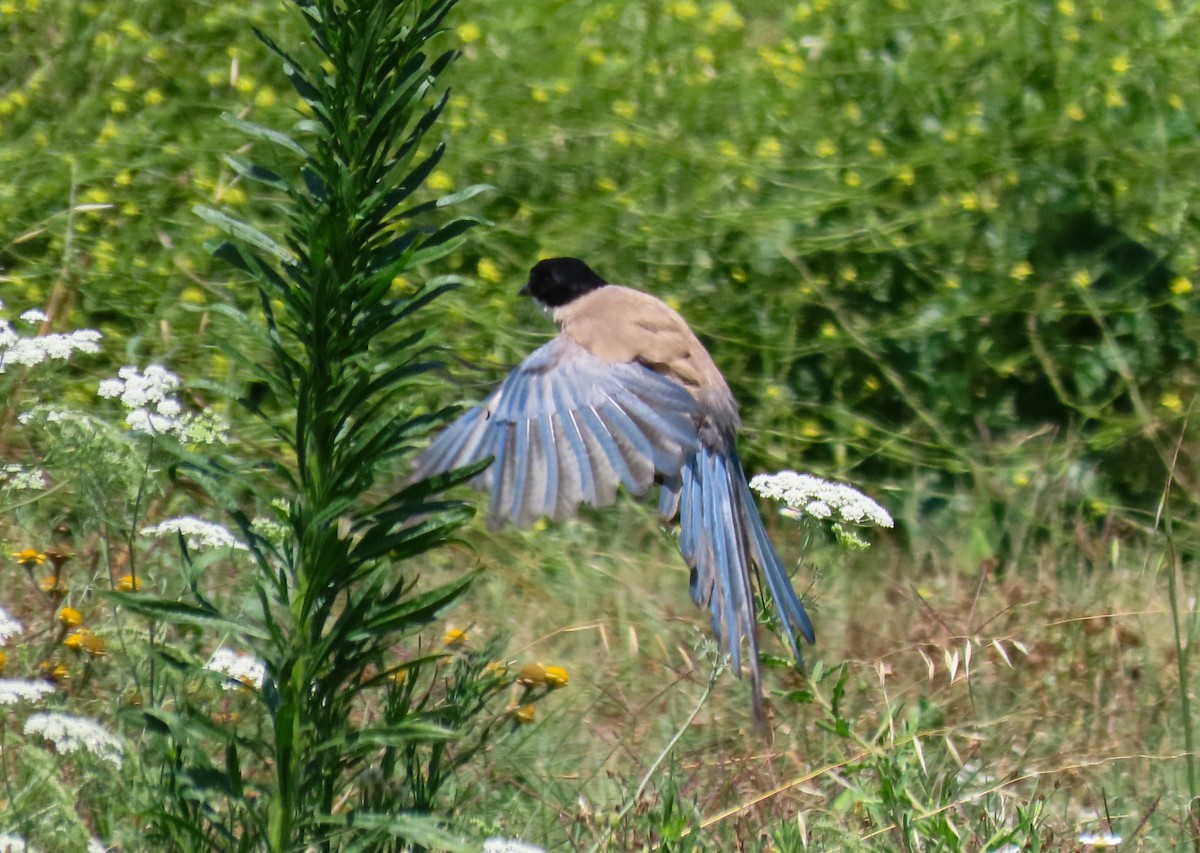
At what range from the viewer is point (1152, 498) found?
16.2ft

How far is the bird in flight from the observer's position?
3.39 m

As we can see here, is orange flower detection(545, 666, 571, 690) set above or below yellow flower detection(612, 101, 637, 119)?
below

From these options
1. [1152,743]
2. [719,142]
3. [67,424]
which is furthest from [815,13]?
[67,424]

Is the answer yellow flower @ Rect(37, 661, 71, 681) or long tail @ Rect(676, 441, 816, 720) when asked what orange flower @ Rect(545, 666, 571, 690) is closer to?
long tail @ Rect(676, 441, 816, 720)

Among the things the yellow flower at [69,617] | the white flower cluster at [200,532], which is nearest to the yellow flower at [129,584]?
Answer: the yellow flower at [69,617]

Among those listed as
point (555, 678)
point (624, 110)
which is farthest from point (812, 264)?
point (555, 678)

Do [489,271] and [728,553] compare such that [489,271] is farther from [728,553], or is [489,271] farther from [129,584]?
[129,584]

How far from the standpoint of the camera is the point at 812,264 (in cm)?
507

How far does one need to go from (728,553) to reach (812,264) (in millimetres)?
1826

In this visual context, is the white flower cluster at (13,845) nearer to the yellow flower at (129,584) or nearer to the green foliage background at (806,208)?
the yellow flower at (129,584)

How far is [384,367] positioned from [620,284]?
9.85 ft

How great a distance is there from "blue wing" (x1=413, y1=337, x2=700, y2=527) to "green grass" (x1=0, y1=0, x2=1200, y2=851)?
419mm

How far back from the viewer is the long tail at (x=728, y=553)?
3.16 m

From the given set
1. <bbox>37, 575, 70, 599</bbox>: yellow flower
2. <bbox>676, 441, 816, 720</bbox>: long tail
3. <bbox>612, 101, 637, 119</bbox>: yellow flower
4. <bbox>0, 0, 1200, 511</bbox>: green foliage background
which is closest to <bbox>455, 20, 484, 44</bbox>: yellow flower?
<bbox>0, 0, 1200, 511</bbox>: green foliage background
